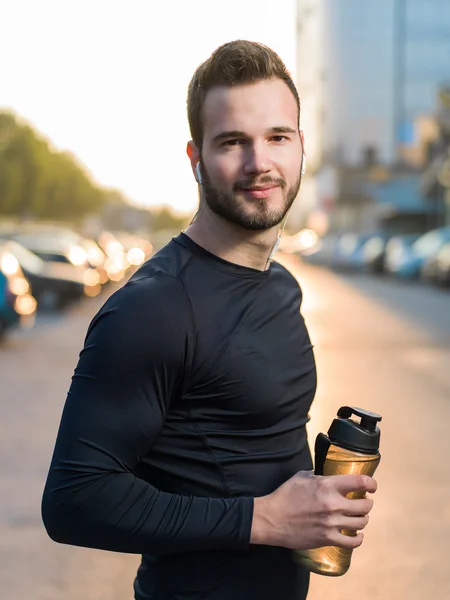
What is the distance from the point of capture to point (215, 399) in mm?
1978

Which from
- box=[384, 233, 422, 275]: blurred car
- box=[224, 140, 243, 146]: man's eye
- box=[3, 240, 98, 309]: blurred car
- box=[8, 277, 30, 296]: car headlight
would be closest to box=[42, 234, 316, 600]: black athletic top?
box=[224, 140, 243, 146]: man's eye

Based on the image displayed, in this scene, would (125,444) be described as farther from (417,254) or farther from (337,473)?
(417,254)

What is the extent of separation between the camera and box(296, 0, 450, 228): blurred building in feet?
315

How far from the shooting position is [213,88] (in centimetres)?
205

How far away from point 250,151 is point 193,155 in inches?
5.9

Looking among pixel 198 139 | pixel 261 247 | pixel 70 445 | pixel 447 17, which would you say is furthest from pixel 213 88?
pixel 447 17

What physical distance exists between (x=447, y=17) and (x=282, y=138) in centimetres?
9929

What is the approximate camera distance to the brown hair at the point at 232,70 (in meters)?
2.03

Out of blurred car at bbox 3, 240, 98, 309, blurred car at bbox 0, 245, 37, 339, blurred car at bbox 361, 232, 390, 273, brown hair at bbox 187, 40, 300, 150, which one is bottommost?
brown hair at bbox 187, 40, 300, 150

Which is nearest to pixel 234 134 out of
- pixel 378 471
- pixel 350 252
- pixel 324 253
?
pixel 378 471

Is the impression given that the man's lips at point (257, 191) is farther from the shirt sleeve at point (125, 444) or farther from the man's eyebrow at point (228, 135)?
the shirt sleeve at point (125, 444)

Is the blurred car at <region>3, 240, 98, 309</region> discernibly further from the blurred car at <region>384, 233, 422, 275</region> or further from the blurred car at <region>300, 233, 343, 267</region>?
the blurred car at <region>300, 233, 343, 267</region>

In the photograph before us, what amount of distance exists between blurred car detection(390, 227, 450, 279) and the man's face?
29.5 metres

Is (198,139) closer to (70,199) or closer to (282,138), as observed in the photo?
(282,138)
